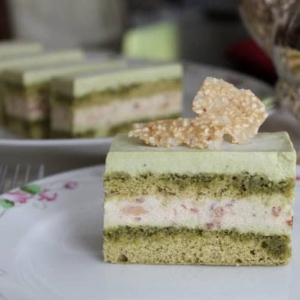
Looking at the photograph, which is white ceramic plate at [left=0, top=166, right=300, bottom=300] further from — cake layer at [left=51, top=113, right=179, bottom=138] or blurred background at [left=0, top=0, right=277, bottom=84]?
blurred background at [left=0, top=0, right=277, bottom=84]

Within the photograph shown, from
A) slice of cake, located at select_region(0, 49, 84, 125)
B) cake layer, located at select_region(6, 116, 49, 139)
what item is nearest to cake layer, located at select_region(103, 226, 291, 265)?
cake layer, located at select_region(6, 116, 49, 139)

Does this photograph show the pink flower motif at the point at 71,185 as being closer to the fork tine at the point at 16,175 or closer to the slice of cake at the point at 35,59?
the fork tine at the point at 16,175

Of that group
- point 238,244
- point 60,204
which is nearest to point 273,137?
point 238,244

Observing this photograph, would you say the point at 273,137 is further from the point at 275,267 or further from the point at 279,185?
the point at 275,267

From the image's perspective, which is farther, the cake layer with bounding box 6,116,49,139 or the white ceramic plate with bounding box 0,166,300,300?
the cake layer with bounding box 6,116,49,139

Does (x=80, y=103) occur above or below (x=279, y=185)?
below

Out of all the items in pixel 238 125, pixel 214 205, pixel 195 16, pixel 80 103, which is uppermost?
pixel 238 125

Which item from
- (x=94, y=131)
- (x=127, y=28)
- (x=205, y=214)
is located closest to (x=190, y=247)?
(x=205, y=214)

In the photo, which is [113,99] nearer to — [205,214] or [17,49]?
[17,49]
